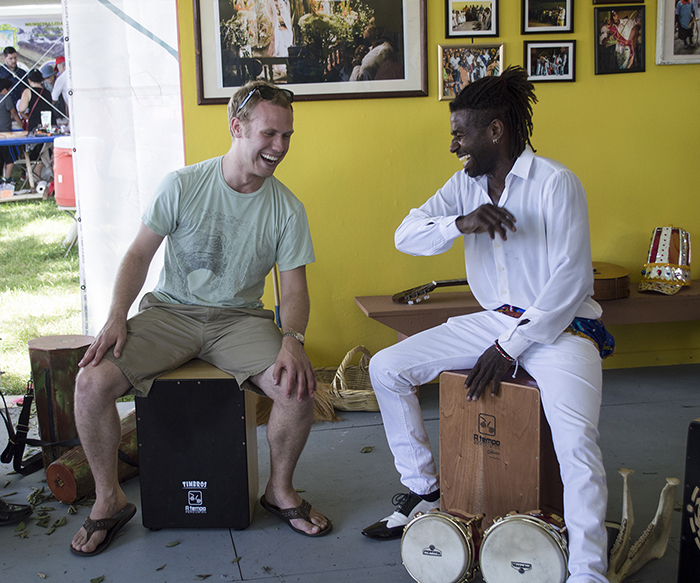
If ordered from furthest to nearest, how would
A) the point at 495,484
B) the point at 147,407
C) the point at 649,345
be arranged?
the point at 649,345
the point at 147,407
the point at 495,484

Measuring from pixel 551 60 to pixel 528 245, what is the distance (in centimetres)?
190

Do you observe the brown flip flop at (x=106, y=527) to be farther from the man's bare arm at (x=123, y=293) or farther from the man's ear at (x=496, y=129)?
the man's ear at (x=496, y=129)

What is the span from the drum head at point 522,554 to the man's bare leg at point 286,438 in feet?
2.18

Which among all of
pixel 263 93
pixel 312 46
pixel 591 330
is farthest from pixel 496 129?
pixel 312 46

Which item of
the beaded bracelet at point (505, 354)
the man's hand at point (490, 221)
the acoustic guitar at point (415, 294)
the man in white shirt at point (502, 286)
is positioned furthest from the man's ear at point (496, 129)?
the acoustic guitar at point (415, 294)

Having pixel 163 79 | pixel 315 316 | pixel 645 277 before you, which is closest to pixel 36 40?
pixel 163 79

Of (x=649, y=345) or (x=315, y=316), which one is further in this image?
(x=649, y=345)

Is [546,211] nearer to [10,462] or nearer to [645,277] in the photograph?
[645,277]

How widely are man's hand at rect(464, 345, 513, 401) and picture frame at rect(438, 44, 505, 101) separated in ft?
6.57

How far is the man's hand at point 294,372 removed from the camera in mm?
2205

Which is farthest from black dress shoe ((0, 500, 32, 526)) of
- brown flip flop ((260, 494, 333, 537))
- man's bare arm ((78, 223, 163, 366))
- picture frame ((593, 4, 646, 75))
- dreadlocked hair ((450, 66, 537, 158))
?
picture frame ((593, 4, 646, 75))

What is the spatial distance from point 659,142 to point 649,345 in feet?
4.10

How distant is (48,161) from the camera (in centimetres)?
766

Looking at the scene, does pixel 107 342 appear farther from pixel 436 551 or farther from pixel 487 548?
pixel 487 548
